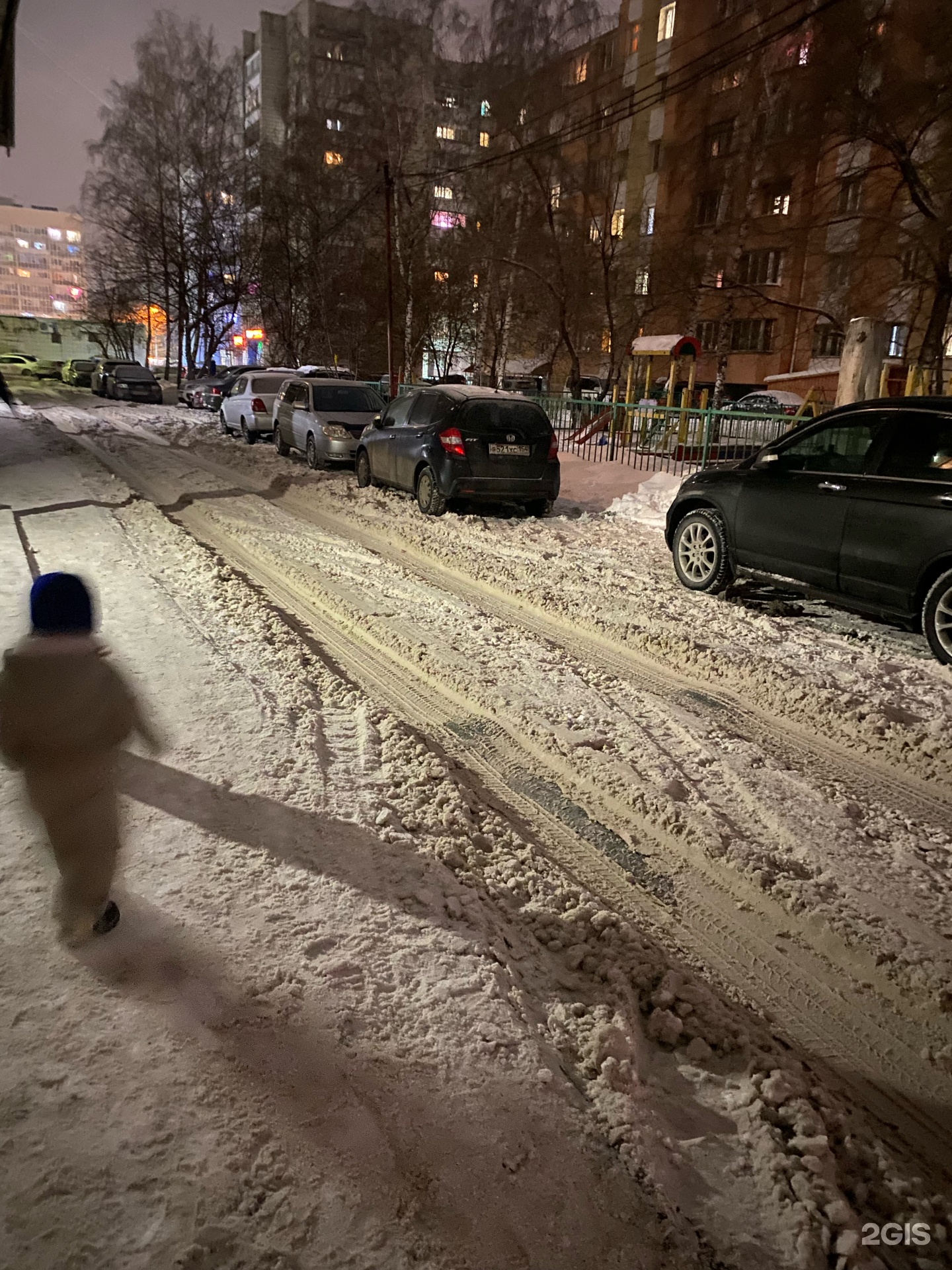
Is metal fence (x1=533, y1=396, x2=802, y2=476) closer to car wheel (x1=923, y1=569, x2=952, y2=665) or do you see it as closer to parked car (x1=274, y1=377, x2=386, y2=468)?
parked car (x1=274, y1=377, x2=386, y2=468)

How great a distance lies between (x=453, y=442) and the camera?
1027 cm

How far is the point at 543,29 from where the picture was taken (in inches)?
1104

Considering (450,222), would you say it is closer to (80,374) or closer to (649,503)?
(80,374)

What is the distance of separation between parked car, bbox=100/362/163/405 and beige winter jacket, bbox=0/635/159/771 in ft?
120

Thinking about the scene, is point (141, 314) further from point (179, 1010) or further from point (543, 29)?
point (179, 1010)

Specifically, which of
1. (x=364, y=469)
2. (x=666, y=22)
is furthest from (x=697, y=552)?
(x=666, y=22)

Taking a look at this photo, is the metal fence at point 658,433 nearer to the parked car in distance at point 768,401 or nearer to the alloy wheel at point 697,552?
the alloy wheel at point 697,552

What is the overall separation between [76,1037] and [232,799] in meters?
1.39

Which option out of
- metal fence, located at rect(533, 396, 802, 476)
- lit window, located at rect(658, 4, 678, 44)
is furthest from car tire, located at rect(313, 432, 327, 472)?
lit window, located at rect(658, 4, 678, 44)

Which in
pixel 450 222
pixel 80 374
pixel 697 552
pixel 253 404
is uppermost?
pixel 450 222

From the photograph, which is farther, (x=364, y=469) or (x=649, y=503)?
(x=364, y=469)

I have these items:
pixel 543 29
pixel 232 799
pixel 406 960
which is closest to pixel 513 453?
pixel 232 799

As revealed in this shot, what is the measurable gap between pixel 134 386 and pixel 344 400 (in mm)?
23526

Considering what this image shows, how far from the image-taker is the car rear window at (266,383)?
19.8 metres
